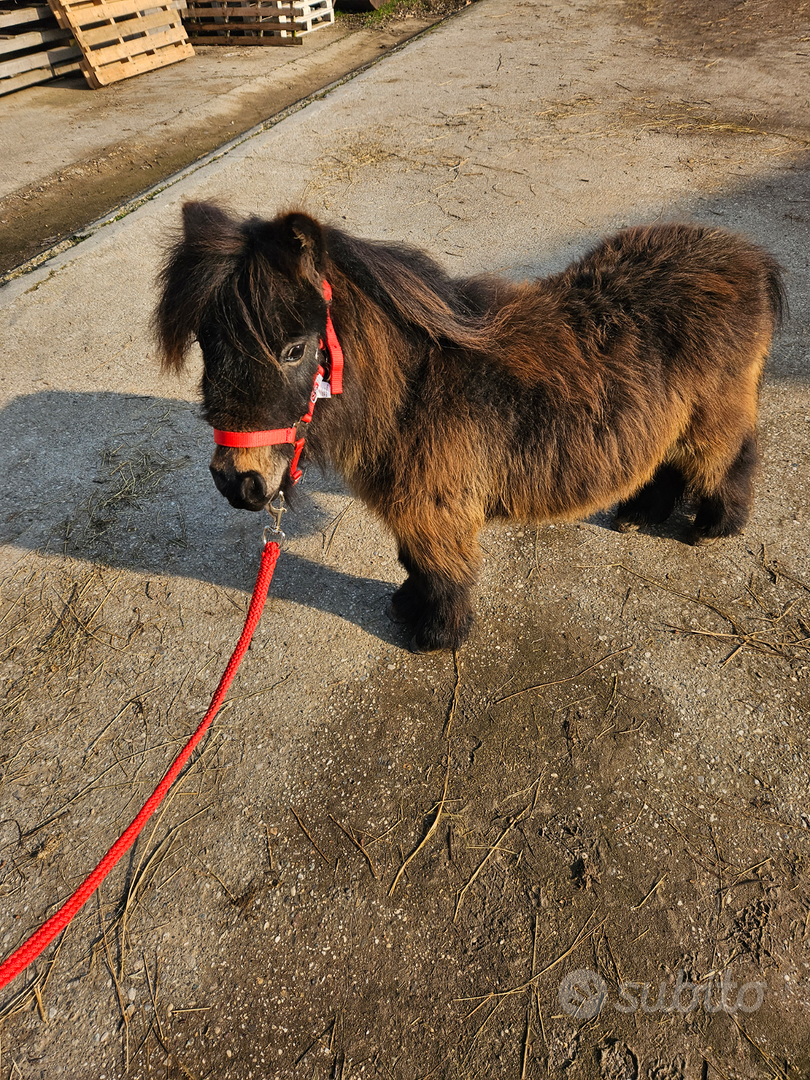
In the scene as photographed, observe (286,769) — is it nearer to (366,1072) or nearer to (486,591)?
(366,1072)

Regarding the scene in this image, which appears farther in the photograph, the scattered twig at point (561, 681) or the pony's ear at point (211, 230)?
the scattered twig at point (561, 681)

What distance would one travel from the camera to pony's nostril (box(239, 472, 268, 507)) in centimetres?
220

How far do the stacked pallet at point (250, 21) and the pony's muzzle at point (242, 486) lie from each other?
1152cm

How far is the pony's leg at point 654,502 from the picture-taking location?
335 cm

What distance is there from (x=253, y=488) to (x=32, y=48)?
38.5ft

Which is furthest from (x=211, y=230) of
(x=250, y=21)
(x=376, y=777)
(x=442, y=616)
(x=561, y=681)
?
(x=250, y=21)

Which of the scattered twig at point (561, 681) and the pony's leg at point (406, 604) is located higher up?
the pony's leg at point (406, 604)

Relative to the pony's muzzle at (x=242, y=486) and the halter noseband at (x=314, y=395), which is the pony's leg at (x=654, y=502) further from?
the pony's muzzle at (x=242, y=486)

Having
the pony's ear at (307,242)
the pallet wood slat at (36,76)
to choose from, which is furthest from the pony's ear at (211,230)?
the pallet wood slat at (36,76)

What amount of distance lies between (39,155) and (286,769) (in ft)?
27.3

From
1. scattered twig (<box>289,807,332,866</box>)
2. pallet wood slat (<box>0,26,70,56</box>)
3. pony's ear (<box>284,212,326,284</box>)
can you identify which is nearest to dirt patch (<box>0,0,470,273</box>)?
pallet wood slat (<box>0,26,70,56</box>)

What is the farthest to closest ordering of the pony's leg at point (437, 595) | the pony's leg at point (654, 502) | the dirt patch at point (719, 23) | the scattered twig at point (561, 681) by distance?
the dirt patch at point (719, 23) < the pony's leg at point (654, 502) < the scattered twig at point (561, 681) < the pony's leg at point (437, 595)

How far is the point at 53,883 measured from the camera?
241cm

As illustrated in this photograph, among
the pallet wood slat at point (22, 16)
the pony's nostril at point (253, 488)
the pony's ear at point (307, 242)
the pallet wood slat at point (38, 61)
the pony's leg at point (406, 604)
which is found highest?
the pallet wood slat at point (22, 16)
